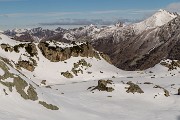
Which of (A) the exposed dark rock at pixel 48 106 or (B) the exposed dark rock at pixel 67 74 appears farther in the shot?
(B) the exposed dark rock at pixel 67 74

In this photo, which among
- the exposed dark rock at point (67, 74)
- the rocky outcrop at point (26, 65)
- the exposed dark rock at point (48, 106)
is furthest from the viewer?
the exposed dark rock at point (67, 74)

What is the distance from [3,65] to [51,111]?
299 inches

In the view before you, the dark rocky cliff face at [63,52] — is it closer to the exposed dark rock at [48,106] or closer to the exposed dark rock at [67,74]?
the exposed dark rock at [67,74]

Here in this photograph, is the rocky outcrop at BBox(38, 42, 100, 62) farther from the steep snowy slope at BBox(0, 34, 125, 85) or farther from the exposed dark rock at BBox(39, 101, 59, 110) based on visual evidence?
the exposed dark rock at BBox(39, 101, 59, 110)

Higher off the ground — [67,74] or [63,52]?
[63,52]

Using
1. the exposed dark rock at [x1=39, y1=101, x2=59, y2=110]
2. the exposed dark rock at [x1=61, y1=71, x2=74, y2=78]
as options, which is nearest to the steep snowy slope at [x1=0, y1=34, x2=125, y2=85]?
the exposed dark rock at [x1=61, y1=71, x2=74, y2=78]

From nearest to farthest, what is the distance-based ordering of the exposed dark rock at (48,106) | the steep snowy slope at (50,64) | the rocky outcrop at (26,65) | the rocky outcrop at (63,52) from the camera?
the exposed dark rock at (48,106) → the steep snowy slope at (50,64) → the rocky outcrop at (26,65) → the rocky outcrop at (63,52)

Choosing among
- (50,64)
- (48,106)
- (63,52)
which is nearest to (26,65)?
(50,64)

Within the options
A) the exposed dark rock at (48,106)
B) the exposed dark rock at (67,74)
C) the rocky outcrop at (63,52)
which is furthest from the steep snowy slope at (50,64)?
the exposed dark rock at (48,106)

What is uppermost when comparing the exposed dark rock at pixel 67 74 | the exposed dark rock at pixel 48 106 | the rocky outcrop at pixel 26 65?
the exposed dark rock at pixel 48 106

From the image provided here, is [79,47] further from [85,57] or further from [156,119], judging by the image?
[156,119]

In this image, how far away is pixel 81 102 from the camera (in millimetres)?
44812

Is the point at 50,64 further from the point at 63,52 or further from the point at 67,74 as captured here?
the point at 63,52

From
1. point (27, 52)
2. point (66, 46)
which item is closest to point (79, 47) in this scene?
point (66, 46)
